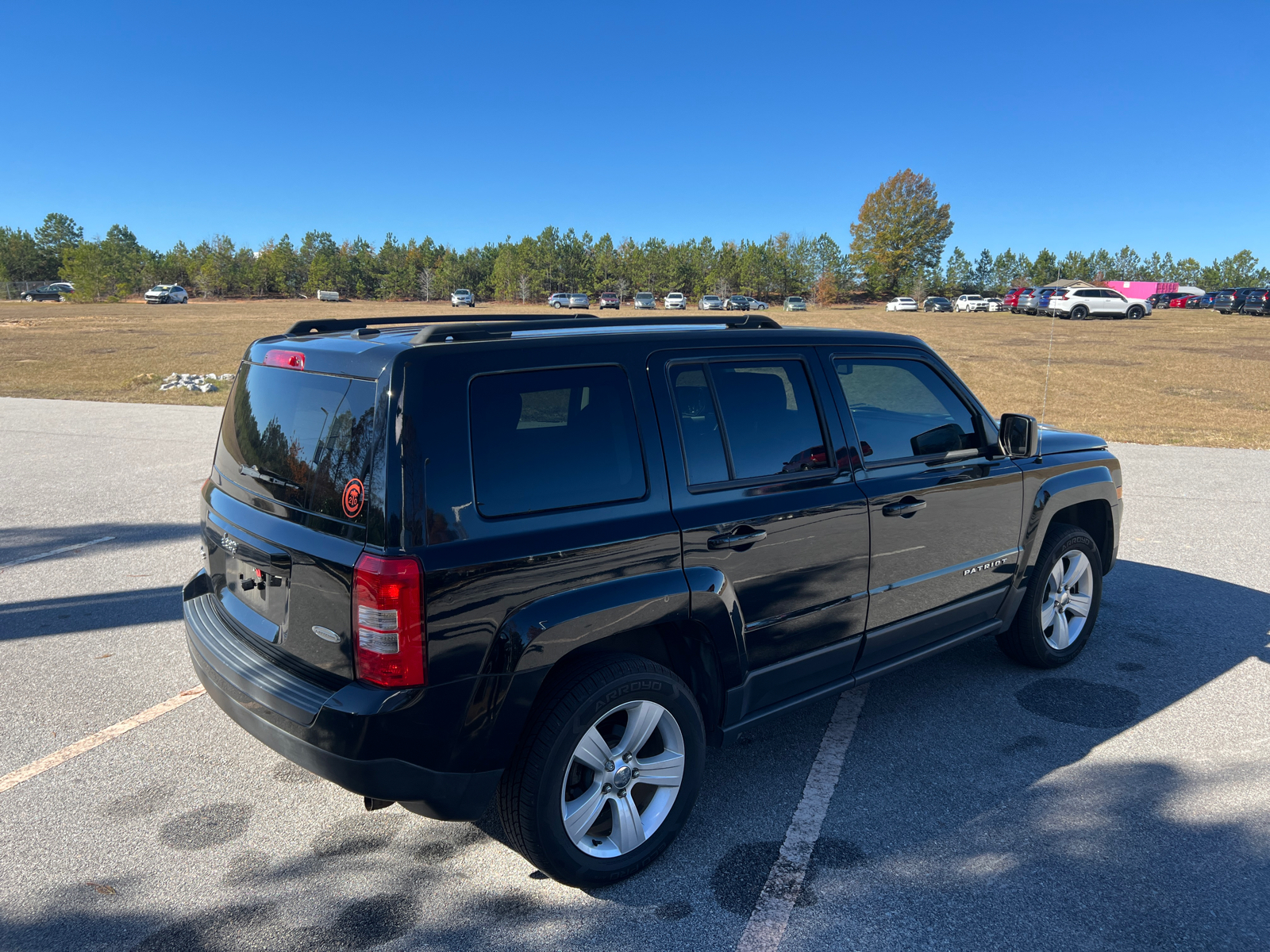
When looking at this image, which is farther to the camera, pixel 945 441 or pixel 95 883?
pixel 945 441

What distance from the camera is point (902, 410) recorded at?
4.00m

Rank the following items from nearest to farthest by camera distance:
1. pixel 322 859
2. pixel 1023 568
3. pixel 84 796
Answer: pixel 322 859, pixel 84 796, pixel 1023 568

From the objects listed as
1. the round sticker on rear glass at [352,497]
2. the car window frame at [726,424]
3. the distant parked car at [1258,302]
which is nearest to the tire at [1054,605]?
the car window frame at [726,424]

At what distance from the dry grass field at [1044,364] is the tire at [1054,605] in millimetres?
3200

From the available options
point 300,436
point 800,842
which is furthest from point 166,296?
point 800,842

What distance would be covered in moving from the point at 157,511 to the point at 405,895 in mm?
6185

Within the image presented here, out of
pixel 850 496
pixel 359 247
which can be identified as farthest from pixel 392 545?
pixel 359 247

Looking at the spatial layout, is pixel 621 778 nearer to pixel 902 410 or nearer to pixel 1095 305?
pixel 902 410

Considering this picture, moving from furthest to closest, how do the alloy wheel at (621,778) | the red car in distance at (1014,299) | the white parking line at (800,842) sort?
the red car in distance at (1014,299), the alloy wheel at (621,778), the white parking line at (800,842)

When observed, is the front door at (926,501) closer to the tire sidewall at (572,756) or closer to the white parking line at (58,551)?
the tire sidewall at (572,756)

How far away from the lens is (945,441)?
13.0ft

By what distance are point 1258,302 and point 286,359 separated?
60.6 meters

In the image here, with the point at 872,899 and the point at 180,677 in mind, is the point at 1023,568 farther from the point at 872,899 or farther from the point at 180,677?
the point at 180,677

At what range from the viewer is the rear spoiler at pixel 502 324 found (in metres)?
2.82
